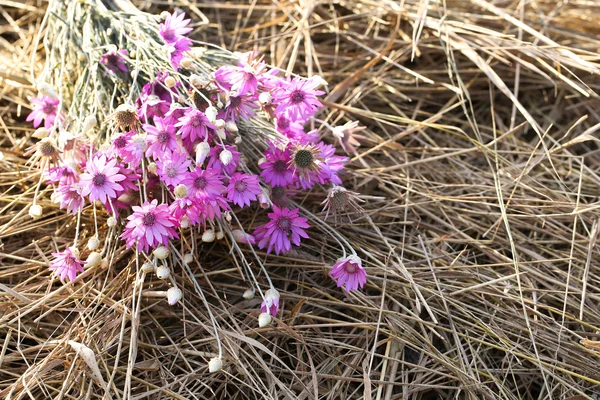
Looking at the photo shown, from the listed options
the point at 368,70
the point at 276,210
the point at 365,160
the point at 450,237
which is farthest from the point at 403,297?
the point at 368,70

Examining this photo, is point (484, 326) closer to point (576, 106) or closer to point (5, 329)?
point (576, 106)

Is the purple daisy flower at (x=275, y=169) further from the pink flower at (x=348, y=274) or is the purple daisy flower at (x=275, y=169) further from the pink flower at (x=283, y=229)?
the pink flower at (x=348, y=274)

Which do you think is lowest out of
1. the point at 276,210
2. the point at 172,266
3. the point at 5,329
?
the point at 5,329

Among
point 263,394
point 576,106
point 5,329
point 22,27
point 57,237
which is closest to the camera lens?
point 263,394

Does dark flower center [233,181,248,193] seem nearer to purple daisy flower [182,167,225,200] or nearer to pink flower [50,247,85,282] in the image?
purple daisy flower [182,167,225,200]

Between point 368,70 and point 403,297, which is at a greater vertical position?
point 368,70

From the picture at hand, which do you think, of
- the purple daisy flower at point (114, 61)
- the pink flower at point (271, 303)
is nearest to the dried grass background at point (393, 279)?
the pink flower at point (271, 303)
